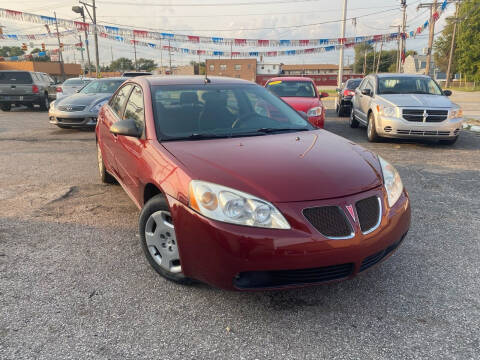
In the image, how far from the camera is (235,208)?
223cm

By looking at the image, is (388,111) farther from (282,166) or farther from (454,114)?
(282,166)

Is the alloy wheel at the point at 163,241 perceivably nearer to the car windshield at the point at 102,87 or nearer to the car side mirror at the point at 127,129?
the car side mirror at the point at 127,129

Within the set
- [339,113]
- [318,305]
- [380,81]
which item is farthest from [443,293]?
[339,113]

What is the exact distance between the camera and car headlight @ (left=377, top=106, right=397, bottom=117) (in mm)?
7875

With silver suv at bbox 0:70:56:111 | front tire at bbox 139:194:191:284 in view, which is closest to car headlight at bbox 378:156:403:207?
front tire at bbox 139:194:191:284

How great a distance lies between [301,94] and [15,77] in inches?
497

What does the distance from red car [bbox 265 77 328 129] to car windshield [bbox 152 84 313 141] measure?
181 inches

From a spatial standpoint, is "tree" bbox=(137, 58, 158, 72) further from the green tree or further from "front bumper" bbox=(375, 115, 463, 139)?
"front bumper" bbox=(375, 115, 463, 139)

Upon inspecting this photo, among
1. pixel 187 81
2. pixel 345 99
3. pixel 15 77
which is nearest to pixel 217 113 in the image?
pixel 187 81

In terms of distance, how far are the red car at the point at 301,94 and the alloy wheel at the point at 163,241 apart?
6.05m

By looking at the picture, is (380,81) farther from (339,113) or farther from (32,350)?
(32,350)

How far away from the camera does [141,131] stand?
126 inches

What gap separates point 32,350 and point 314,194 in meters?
1.83

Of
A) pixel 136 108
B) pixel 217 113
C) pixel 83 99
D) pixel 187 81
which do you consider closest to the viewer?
pixel 217 113
